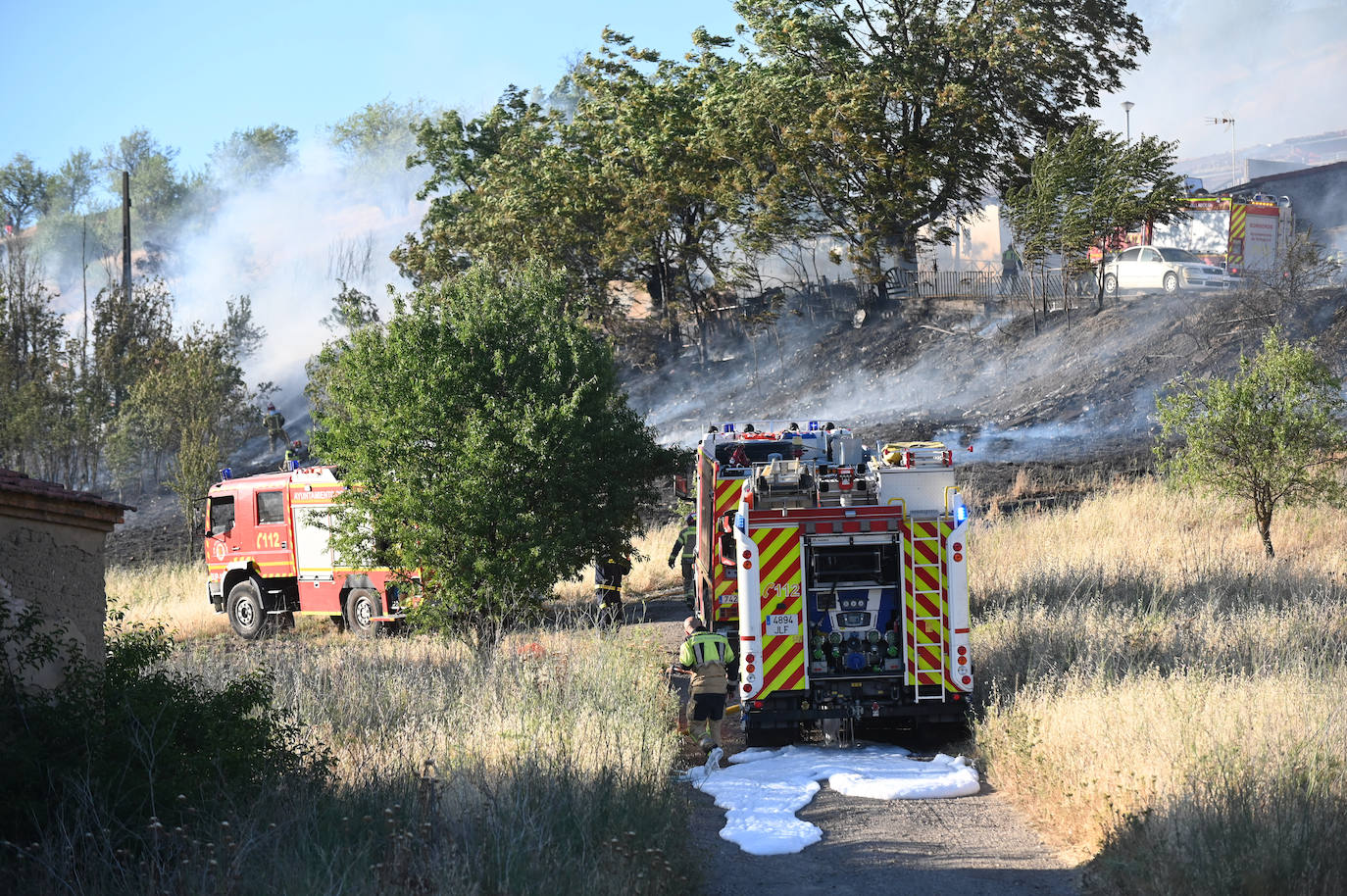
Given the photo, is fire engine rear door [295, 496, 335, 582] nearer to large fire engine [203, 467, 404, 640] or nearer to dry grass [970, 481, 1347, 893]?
large fire engine [203, 467, 404, 640]

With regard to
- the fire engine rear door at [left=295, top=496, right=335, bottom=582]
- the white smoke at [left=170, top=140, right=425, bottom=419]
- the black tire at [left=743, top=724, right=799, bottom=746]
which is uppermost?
the white smoke at [left=170, top=140, right=425, bottom=419]

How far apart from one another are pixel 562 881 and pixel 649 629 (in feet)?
31.3

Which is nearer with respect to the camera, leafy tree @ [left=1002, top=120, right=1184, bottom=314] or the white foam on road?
the white foam on road

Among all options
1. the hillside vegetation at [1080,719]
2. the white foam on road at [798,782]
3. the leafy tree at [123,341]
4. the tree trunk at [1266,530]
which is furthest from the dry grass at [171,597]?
the tree trunk at [1266,530]

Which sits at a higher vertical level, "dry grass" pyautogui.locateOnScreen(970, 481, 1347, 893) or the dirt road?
"dry grass" pyautogui.locateOnScreen(970, 481, 1347, 893)

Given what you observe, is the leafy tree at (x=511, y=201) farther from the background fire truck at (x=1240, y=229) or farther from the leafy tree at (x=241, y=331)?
the background fire truck at (x=1240, y=229)

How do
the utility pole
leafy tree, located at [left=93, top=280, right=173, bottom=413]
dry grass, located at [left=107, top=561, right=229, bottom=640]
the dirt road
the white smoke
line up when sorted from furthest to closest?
the white smoke
the utility pole
leafy tree, located at [left=93, top=280, right=173, bottom=413]
dry grass, located at [left=107, top=561, right=229, bottom=640]
the dirt road

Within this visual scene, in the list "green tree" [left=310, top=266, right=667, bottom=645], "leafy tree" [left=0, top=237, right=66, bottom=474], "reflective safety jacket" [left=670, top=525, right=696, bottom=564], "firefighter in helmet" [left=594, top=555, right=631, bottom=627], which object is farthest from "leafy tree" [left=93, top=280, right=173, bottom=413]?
"reflective safety jacket" [left=670, top=525, right=696, bottom=564]

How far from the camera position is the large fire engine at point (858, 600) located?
1141 centimetres

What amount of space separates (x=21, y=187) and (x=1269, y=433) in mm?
128700

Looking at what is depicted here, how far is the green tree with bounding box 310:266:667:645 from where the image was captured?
16.6 meters

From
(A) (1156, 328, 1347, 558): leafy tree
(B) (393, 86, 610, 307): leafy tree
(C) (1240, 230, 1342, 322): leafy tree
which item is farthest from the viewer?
(B) (393, 86, 610, 307): leafy tree

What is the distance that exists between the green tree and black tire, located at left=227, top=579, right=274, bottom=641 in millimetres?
4715

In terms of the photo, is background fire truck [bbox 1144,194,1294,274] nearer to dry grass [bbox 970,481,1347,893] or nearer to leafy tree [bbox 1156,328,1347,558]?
leafy tree [bbox 1156,328,1347,558]
